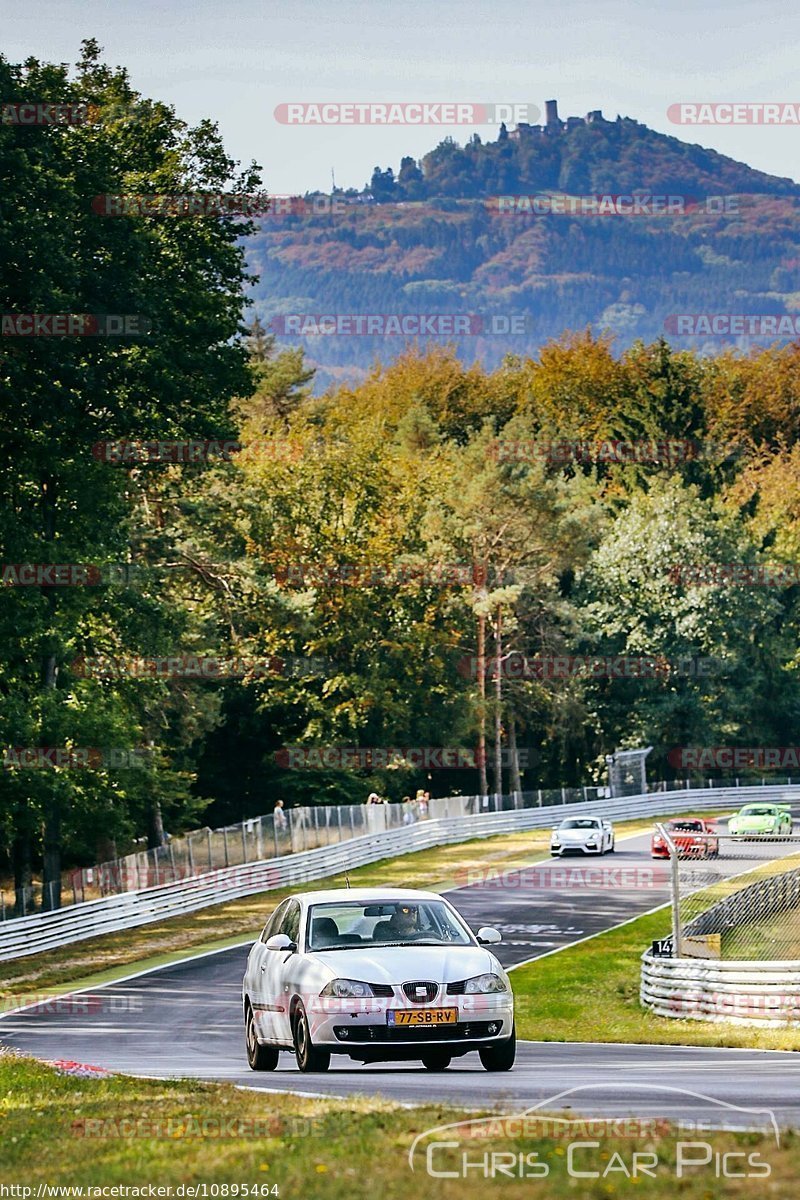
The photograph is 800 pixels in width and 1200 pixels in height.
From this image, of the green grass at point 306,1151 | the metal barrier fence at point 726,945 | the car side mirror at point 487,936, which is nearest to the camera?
the green grass at point 306,1151

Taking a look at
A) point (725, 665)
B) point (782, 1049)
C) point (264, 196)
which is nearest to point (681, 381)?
point (725, 665)

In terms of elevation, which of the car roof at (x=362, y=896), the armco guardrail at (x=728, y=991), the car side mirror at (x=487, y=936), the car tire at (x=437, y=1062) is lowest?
the armco guardrail at (x=728, y=991)

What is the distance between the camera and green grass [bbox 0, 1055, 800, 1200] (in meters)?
7.30

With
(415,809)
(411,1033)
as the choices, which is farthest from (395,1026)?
(415,809)

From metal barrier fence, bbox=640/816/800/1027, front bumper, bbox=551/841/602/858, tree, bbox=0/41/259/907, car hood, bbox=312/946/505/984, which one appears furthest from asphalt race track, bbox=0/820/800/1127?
front bumper, bbox=551/841/602/858

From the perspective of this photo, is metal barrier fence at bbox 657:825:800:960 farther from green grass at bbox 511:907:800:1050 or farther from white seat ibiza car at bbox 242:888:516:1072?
white seat ibiza car at bbox 242:888:516:1072

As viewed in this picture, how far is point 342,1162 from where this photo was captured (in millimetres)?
8180

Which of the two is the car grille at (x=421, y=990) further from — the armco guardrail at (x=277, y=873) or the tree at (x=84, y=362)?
the tree at (x=84, y=362)

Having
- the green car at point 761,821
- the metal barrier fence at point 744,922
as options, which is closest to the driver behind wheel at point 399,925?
the metal barrier fence at point 744,922

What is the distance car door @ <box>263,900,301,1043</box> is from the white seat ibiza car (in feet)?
0.04

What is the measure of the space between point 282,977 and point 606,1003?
15.7 metres

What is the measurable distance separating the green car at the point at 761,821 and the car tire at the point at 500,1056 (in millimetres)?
43546

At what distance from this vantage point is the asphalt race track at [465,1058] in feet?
38.6

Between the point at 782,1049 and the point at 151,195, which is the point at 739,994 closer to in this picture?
the point at 782,1049
